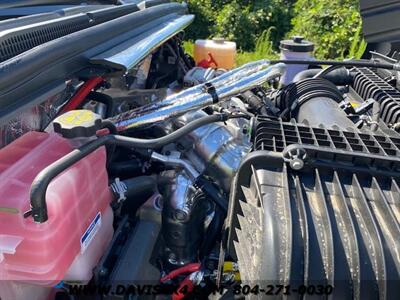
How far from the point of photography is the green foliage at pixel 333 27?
17.3ft

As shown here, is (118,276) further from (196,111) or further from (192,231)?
(196,111)

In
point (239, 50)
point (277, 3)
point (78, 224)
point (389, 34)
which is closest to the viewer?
point (78, 224)

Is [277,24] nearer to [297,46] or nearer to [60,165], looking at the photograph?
[297,46]

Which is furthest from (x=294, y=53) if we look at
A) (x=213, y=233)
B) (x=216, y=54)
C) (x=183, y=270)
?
(x=183, y=270)

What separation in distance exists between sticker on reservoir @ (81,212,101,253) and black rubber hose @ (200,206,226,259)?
1.42ft

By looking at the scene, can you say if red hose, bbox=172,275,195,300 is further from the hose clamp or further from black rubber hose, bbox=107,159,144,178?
the hose clamp

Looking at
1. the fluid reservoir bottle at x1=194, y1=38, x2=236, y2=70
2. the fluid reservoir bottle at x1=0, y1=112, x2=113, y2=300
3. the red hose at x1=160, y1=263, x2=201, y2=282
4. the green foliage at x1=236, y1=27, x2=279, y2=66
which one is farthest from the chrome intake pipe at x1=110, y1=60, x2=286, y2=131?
the green foliage at x1=236, y1=27, x2=279, y2=66

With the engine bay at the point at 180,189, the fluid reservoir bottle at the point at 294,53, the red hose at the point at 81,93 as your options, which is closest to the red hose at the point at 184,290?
the engine bay at the point at 180,189

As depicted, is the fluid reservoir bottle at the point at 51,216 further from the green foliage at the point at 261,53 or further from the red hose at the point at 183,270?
the green foliage at the point at 261,53

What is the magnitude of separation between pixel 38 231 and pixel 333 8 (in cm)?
566

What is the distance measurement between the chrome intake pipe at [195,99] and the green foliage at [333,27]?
3.65m

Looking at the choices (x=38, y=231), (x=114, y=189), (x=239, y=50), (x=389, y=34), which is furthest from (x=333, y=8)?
(x=38, y=231)

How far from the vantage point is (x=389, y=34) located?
7.49 ft

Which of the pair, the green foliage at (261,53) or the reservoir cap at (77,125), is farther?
the green foliage at (261,53)
